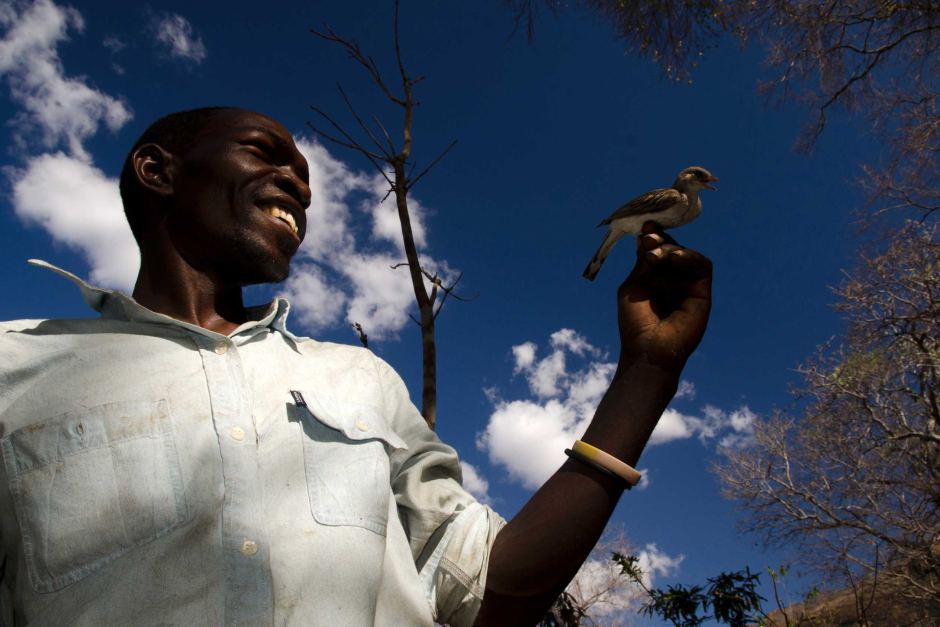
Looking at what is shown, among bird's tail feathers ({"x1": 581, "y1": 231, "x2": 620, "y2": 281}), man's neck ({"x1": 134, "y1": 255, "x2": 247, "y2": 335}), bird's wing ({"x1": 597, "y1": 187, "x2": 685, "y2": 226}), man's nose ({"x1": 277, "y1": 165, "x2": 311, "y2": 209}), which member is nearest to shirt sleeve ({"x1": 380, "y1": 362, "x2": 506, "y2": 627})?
man's neck ({"x1": 134, "y1": 255, "x2": 247, "y2": 335})

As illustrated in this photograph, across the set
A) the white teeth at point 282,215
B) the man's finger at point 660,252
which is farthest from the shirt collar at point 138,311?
the man's finger at point 660,252

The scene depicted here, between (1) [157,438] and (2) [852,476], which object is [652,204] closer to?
(1) [157,438]

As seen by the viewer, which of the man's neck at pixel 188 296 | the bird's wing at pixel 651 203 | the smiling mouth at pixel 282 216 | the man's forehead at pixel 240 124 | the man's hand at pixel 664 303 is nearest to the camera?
the man's hand at pixel 664 303

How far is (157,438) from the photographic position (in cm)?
129

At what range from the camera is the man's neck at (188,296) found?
5.83 ft

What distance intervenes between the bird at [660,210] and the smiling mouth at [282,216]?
1.38 metres

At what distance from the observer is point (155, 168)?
6.66ft

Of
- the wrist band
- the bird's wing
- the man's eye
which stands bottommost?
the wrist band

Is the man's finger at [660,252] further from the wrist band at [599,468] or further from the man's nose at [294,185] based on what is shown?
the man's nose at [294,185]

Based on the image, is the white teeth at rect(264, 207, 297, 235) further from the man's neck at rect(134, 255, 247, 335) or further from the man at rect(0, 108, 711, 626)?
the man's neck at rect(134, 255, 247, 335)

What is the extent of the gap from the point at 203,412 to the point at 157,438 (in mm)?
94

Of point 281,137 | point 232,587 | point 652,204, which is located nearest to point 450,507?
point 232,587

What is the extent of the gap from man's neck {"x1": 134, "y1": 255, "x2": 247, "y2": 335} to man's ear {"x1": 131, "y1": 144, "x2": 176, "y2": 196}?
25cm

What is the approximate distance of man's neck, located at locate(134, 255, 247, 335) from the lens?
1.78 meters
